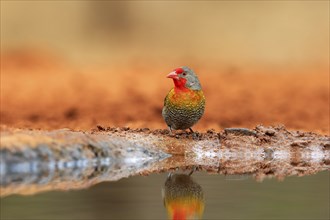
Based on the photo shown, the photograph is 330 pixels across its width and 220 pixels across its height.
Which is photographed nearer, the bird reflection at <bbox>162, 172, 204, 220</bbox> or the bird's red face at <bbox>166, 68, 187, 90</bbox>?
the bird reflection at <bbox>162, 172, 204, 220</bbox>

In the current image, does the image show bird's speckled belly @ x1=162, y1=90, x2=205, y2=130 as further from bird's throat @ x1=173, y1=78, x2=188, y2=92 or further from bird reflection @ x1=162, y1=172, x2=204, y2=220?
bird reflection @ x1=162, y1=172, x2=204, y2=220

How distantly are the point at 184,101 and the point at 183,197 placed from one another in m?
2.75

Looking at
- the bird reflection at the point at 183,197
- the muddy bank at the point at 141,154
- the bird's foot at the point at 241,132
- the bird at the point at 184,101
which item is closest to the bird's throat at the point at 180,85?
the bird at the point at 184,101

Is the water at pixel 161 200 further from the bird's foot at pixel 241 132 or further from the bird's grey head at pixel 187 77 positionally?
the bird's foot at pixel 241 132

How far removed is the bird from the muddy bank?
1.14 ft

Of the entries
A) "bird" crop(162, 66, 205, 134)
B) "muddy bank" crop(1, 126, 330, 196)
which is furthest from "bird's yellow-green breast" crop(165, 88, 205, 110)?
"muddy bank" crop(1, 126, 330, 196)

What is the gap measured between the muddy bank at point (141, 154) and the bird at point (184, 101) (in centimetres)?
35

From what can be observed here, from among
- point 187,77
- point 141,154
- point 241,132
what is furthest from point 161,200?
point 241,132

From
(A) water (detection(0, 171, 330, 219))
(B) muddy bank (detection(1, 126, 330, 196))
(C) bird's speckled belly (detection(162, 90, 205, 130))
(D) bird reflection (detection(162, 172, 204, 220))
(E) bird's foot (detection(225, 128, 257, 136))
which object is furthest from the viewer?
(E) bird's foot (detection(225, 128, 257, 136))

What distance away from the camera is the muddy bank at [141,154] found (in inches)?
350

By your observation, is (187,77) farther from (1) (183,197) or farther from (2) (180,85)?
(1) (183,197)

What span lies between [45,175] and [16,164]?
38 cm

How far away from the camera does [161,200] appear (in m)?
7.93

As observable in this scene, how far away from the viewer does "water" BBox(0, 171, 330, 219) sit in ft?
23.2
